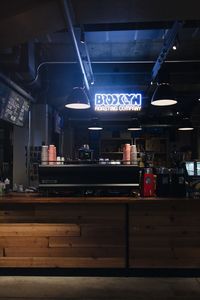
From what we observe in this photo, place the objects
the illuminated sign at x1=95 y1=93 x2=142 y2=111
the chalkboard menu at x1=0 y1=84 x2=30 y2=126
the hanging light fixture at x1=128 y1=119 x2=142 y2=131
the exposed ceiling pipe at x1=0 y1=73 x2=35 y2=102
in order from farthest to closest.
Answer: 1. the hanging light fixture at x1=128 y1=119 x2=142 y2=131
2. the illuminated sign at x1=95 y1=93 x2=142 y2=111
3. the chalkboard menu at x1=0 y1=84 x2=30 y2=126
4. the exposed ceiling pipe at x1=0 y1=73 x2=35 y2=102

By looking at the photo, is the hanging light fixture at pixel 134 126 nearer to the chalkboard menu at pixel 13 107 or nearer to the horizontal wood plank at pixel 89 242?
the chalkboard menu at pixel 13 107

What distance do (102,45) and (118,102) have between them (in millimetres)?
1136

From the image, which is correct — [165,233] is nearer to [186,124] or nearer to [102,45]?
[102,45]

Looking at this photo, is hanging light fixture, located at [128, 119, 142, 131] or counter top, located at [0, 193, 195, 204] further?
hanging light fixture, located at [128, 119, 142, 131]

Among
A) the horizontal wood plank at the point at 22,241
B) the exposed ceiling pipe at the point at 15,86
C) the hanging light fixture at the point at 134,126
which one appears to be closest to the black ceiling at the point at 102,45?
the exposed ceiling pipe at the point at 15,86

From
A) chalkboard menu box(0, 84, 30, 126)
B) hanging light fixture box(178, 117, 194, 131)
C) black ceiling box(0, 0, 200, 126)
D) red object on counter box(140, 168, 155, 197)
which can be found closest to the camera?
black ceiling box(0, 0, 200, 126)

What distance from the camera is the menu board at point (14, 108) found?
19.1 ft

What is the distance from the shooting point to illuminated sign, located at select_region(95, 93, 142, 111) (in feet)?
22.7

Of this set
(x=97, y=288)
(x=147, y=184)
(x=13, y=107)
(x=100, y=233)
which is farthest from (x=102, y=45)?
(x=97, y=288)

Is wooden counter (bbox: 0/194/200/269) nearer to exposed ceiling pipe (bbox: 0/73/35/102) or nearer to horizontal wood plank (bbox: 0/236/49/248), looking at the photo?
horizontal wood plank (bbox: 0/236/49/248)

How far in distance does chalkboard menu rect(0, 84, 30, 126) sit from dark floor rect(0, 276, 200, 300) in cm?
262

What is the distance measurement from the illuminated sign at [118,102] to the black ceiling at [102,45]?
1.92 ft

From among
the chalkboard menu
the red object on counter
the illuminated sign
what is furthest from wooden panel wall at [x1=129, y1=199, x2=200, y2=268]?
the illuminated sign

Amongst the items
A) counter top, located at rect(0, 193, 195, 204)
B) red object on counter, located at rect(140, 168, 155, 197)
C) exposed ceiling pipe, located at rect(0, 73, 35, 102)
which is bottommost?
counter top, located at rect(0, 193, 195, 204)
